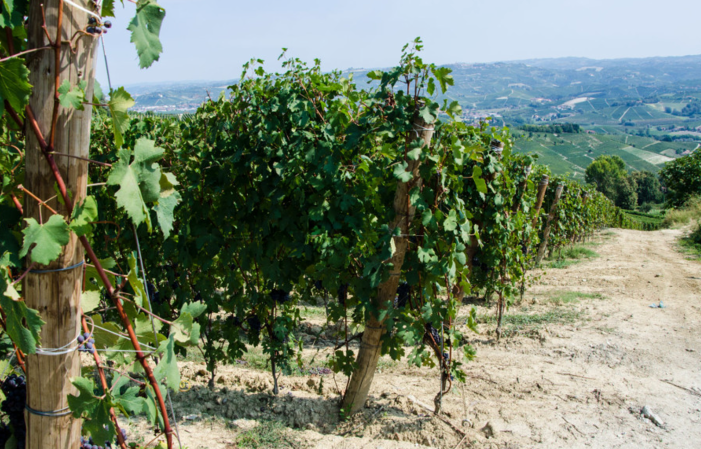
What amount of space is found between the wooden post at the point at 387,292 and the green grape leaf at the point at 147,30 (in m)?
2.03

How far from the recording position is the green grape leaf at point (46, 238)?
3.34ft

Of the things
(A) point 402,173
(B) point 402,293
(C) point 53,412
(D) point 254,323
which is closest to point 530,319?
(B) point 402,293

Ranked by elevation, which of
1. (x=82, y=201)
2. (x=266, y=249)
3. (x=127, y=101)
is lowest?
(x=266, y=249)

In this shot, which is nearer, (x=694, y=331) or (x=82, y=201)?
(x=82, y=201)

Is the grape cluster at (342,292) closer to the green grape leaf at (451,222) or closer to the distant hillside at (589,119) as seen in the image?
the green grape leaf at (451,222)

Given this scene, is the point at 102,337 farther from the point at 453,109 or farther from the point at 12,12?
the point at 453,109

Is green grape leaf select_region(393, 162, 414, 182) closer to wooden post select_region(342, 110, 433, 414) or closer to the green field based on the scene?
wooden post select_region(342, 110, 433, 414)

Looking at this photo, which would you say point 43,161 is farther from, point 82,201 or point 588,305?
point 588,305

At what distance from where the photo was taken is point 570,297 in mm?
7684

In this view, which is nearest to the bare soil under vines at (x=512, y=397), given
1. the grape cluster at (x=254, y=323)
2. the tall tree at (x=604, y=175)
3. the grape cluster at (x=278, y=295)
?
the grape cluster at (x=254, y=323)

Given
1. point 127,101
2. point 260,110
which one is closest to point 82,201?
point 127,101

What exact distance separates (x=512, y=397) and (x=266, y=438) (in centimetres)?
227

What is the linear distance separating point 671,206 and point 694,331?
25929 mm

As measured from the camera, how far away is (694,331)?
5898 millimetres
